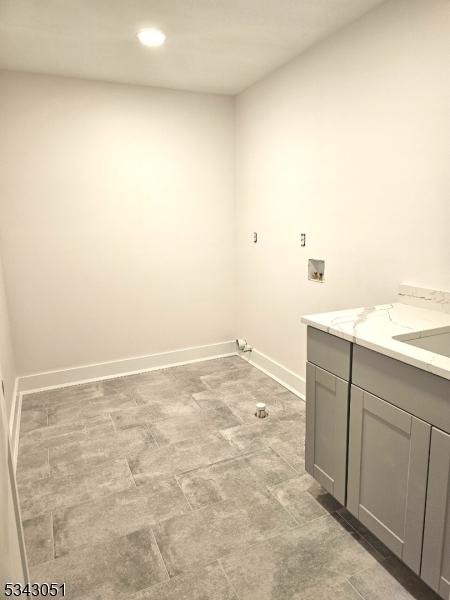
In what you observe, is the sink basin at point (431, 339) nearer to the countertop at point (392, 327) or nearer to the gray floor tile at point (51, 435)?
the countertop at point (392, 327)

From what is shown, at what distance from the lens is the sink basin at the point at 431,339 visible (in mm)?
1677

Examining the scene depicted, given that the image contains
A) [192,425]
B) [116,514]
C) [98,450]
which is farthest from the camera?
[192,425]

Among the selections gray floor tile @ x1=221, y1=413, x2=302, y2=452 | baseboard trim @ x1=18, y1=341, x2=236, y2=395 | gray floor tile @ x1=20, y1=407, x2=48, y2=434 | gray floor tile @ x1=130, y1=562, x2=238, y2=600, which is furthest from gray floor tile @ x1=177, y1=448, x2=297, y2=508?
baseboard trim @ x1=18, y1=341, x2=236, y2=395

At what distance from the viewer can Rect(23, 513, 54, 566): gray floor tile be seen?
174 cm

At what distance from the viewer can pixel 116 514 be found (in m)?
1.99

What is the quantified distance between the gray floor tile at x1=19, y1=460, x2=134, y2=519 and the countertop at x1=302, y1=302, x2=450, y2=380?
137 centimetres

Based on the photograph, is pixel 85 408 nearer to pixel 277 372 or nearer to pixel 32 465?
→ pixel 32 465

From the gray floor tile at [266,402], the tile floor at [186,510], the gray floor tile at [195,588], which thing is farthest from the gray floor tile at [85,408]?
the gray floor tile at [195,588]

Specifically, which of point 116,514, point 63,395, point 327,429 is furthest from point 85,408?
point 327,429

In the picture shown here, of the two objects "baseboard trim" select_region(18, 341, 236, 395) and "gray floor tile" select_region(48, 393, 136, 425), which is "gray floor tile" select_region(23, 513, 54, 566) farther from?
"baseboard trim" select_region(18, 341, 236, 395)

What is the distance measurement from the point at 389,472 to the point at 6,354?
2.60 metres

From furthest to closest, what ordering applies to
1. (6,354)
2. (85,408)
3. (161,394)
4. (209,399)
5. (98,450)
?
(161,394) → (209,399) → (85,408) → (6,354) → (98,450)

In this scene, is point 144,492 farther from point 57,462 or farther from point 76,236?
point 76,236

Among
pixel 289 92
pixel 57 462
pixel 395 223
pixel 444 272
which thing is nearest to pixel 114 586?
pixel 57 462
